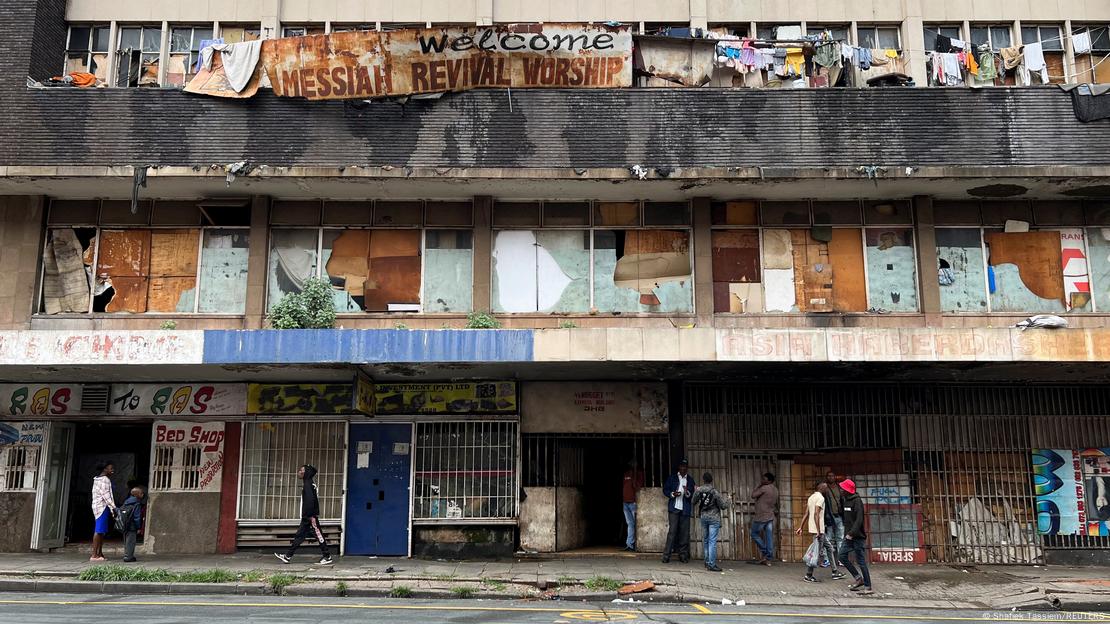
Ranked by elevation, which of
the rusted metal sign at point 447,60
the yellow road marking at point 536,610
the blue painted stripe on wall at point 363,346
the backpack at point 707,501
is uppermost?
the rusted metal sign at point 447,60

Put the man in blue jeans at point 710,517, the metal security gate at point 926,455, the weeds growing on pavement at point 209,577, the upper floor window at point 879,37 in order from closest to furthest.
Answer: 1. the weeds growing on pavement at point 209,577
2. the man in blue jeans at point 710,517
3. the metal security gate at point 926,455
4. the upper floor window at point 879,37

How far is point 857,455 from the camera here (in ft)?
49.3

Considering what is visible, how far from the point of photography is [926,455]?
588 inches

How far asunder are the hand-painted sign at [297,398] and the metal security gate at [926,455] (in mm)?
6319

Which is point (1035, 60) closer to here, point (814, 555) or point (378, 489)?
point (814, 555)

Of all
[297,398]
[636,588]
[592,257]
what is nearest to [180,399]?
[297,398]

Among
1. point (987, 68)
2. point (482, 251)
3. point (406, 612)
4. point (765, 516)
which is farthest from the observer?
→ point (987, 68)

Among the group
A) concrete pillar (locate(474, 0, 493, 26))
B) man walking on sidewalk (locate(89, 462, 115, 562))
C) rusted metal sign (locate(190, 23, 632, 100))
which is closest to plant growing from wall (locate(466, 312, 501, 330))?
rusted metal sign (locate(190, 23, 632, 100))

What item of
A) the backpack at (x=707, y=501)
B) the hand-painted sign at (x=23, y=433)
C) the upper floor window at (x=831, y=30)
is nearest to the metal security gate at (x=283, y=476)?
the hand-painted sign at (x=23, y=433)

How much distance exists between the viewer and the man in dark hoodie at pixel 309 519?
1334 centimetres

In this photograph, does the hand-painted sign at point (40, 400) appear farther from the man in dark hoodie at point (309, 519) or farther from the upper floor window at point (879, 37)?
the upper floor window at point (879, 37)

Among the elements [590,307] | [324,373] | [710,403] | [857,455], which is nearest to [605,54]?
[590,307]

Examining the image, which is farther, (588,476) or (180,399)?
(588,476)

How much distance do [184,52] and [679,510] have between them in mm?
13109
